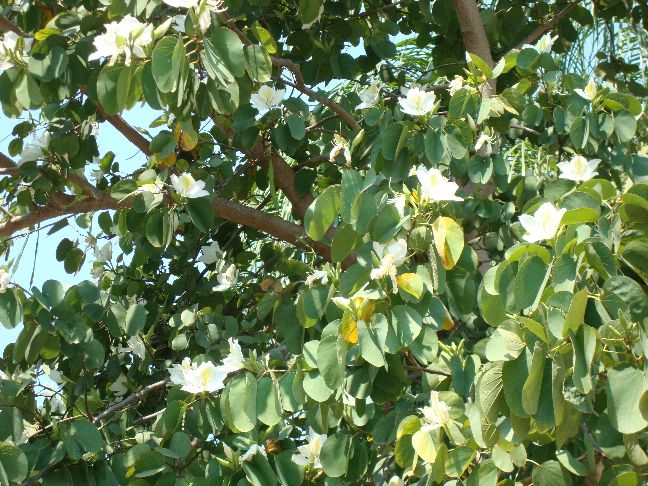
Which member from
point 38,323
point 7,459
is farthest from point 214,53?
point 7,459

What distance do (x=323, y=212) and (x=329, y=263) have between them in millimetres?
447

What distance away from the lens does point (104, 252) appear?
3102mm

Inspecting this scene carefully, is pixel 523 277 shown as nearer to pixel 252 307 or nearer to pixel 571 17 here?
pixel 252 307

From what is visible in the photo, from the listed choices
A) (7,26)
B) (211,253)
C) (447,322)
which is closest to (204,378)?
(447,322)

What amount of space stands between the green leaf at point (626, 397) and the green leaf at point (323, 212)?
0.65 meters

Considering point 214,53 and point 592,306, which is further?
point 214,53

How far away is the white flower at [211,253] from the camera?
302cm

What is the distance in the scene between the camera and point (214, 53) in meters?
1.98

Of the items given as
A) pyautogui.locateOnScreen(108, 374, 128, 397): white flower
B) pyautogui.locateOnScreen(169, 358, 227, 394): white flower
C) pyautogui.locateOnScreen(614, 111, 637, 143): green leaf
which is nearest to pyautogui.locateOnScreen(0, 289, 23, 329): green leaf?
pyautogui.locateOnScreen(169, 358, 227, 394): white flower

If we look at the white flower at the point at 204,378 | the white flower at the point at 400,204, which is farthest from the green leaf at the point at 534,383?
the white flower at the point at 204,378

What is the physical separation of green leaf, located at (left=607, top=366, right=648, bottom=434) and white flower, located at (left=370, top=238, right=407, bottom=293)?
428 mm

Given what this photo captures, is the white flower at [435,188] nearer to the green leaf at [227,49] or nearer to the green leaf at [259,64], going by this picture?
the green leaf at [227,49]

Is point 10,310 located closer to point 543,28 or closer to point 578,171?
point 578,171

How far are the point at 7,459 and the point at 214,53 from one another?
2.79ft
